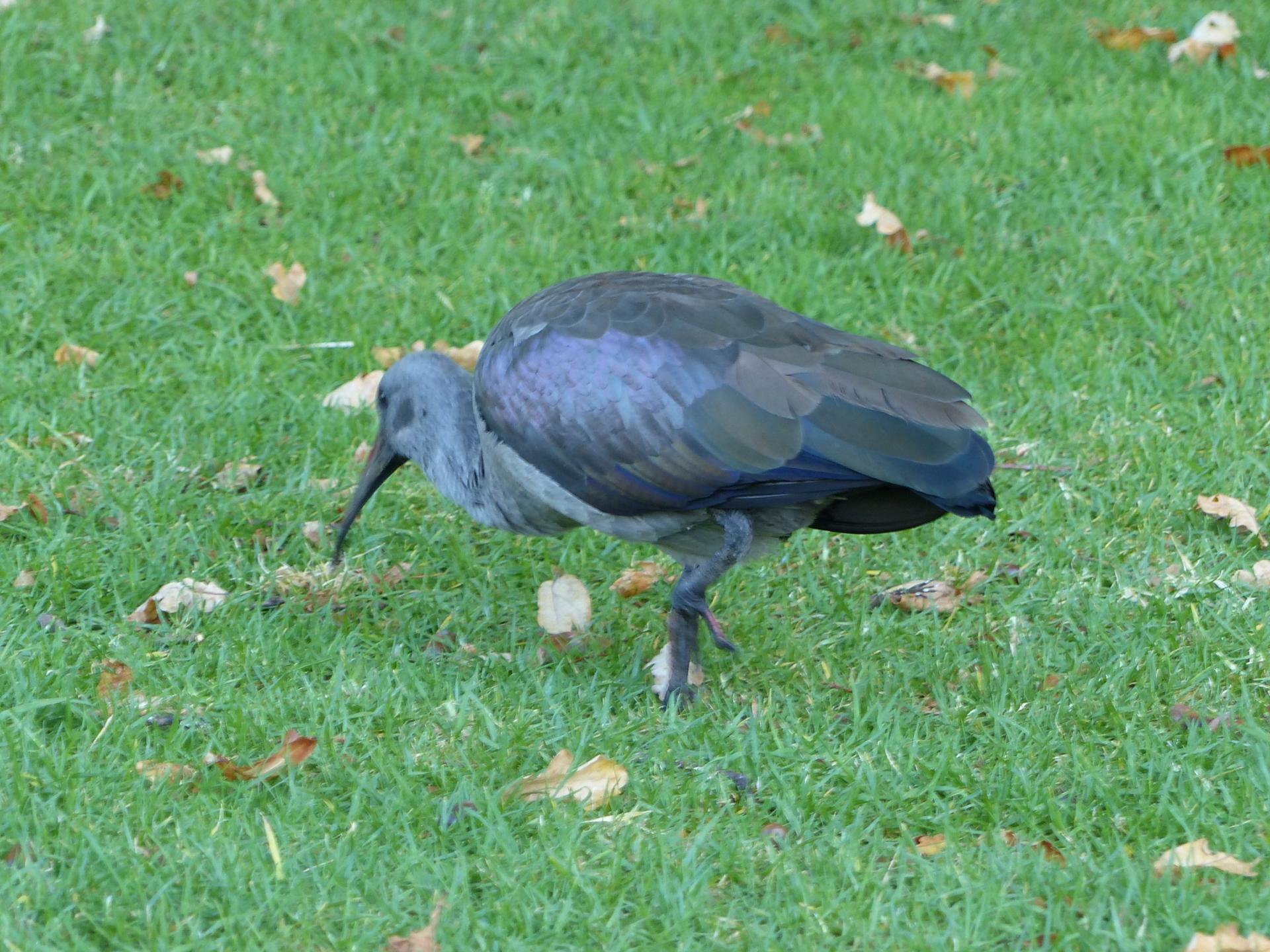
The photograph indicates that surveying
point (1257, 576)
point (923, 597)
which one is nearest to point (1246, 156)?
point (1257, 576)

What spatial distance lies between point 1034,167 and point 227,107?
3.58m

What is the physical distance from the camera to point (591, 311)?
412cm

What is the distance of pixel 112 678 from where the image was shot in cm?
399

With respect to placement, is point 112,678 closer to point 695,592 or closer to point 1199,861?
point 695,592

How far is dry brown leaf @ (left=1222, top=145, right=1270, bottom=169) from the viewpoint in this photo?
6691 millimetres

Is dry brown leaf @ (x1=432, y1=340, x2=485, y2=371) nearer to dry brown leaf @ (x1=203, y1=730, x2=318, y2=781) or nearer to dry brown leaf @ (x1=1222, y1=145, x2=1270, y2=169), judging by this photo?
dry brown leaf @ (x1=203, y1=730, x2=318, y2=781)

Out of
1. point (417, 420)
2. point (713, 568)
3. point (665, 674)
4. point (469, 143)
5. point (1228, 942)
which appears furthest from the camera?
point (469, 143)

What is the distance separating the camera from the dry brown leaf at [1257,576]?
4.48 m

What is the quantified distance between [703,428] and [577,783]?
A: 3.05 feet

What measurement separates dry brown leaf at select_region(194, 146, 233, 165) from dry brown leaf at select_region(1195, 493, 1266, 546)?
4.21 m

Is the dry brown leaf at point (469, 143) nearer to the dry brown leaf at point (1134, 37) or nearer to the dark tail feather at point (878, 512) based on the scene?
the dry brown leaf at point (1134, 37)

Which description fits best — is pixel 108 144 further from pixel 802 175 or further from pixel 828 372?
pixel 828 372

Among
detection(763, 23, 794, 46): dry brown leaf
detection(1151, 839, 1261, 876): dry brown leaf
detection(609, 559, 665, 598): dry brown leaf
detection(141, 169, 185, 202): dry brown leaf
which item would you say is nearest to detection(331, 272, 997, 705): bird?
detection(609, 559, 665, 598): dry brown leaf

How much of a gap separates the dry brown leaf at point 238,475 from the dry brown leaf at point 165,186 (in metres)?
1.87
